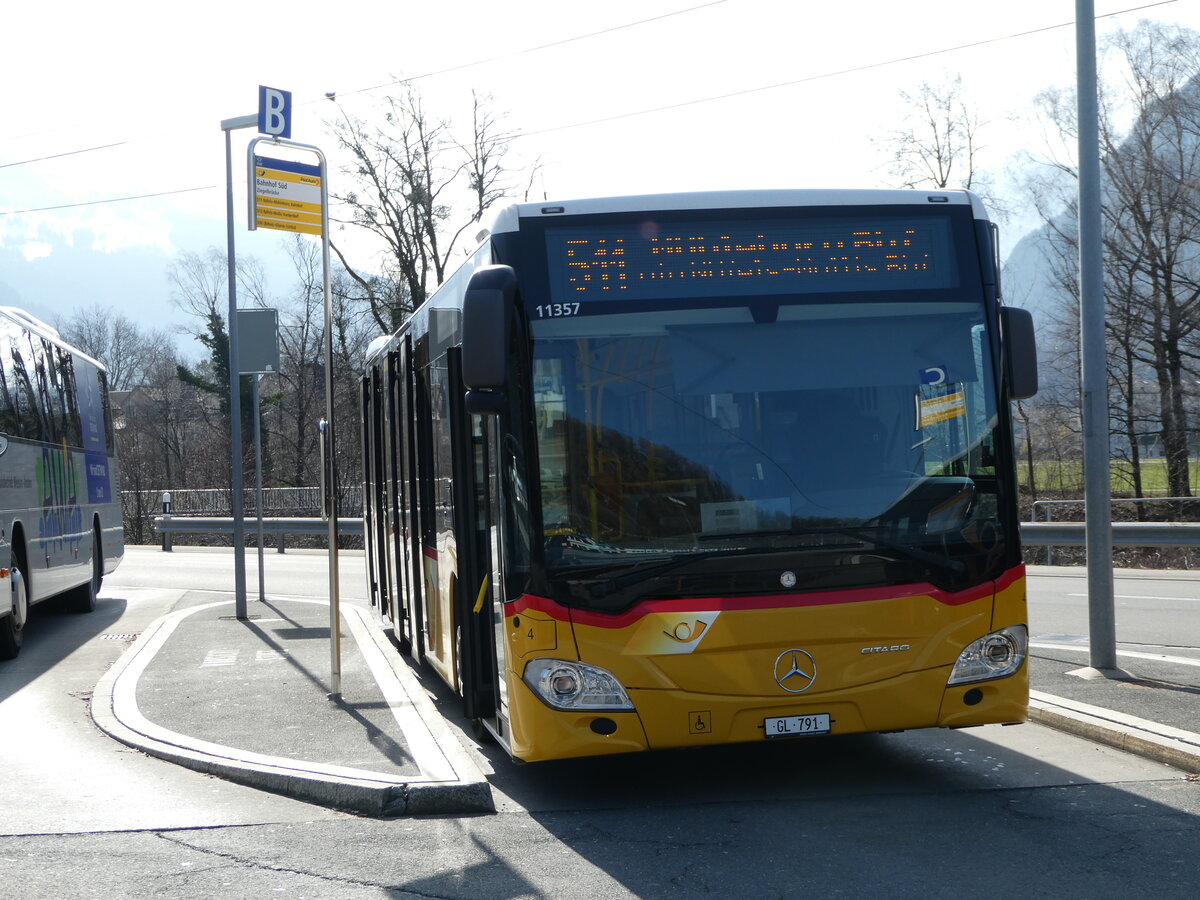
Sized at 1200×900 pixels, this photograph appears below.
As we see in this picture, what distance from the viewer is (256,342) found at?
15609mm

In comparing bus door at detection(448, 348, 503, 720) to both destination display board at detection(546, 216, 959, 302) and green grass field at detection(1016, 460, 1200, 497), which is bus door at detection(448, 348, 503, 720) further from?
green grass field at detection(1016, 460, 1200, 497)

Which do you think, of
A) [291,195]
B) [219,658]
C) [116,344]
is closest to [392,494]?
[219,658]

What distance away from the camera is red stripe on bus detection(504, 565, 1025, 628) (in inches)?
243

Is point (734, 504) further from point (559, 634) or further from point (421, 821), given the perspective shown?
point (421, 821)

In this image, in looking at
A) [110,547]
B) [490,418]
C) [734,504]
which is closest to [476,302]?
[490,418]

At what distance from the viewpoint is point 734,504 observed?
630 cm

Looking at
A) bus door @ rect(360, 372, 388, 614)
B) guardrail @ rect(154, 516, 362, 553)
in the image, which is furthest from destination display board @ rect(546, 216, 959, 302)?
guardrail @ rect(154, 516, 362, 553)

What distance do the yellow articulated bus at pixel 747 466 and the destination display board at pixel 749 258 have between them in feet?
0.04

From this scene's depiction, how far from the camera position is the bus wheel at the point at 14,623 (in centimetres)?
1304

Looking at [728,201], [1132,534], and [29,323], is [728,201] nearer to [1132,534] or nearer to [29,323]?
[29,323]

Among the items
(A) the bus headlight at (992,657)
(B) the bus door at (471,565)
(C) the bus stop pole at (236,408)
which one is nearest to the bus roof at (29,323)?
(C) the bus stop pole at (236,408)

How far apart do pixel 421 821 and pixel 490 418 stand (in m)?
1.99

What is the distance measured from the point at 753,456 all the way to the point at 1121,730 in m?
2.82

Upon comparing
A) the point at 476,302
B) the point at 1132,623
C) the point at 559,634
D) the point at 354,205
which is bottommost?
the point at 1132,623
